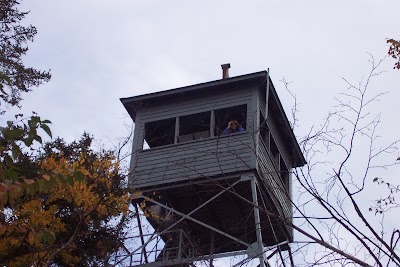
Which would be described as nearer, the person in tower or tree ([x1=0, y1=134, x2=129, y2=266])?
tree ([x1=0, y1=134, x2=129, y2=266])

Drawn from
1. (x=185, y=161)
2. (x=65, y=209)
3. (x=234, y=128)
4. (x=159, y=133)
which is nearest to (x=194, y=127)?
(x=159, y=133)

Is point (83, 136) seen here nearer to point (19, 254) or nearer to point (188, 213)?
point (188, 213)

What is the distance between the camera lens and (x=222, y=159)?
17281mm

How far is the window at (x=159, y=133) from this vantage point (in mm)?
19453

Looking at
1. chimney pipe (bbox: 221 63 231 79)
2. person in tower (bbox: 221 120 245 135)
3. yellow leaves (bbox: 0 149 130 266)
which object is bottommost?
yellow leaves (bbox: 0 149 130 266)

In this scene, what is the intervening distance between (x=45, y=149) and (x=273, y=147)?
6578mm

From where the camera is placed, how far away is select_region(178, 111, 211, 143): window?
750 inches

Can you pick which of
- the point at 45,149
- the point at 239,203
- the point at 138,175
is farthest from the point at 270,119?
the point at 45,149

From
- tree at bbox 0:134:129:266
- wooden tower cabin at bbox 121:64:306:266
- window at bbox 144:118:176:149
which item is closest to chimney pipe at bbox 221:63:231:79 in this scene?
wooden tower cabin at bbox 121:64:306:266

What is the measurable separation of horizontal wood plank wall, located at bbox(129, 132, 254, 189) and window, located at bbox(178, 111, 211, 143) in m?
1.06

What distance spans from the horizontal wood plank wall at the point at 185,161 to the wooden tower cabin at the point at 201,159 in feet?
0.08

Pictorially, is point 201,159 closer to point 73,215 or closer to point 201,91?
point 201,91

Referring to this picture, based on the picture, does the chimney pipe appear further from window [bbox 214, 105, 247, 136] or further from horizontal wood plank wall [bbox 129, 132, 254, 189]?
horizontal wood plank wall [bbox 129, 132, 254, 189]

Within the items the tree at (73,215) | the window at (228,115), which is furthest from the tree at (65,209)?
the window at (228,115)
